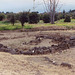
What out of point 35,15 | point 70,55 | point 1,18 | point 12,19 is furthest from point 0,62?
point 1,18

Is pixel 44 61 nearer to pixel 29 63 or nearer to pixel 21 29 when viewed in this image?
pixel 29 63

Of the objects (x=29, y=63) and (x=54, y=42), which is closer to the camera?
(x=29, y=63)

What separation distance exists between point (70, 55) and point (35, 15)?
17.7 meters

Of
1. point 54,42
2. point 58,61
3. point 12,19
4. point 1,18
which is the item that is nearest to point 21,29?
point 12,19

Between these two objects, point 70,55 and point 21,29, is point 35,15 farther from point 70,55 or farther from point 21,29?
point 70,55

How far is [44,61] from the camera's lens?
693 centimetres

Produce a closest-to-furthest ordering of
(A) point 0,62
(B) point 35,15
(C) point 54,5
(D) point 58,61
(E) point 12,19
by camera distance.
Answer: (A) point 0,62
(D) point 58,61
(E) point 12,19
(B) point 35,15
(C) point 54,5

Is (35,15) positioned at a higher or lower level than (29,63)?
higher

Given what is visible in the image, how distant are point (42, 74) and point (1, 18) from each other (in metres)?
27.6

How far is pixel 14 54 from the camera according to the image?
8.20 m

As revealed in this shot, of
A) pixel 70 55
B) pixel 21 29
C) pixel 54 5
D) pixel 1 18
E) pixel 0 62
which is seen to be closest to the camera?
pixel 0 62

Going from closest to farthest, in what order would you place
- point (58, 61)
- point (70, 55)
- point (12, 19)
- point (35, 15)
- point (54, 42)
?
point (58, 61) < point (70, 55) < point (54, 42) < point (12, 19) < point (35, 15)

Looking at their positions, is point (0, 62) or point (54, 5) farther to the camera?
point (54, 5)

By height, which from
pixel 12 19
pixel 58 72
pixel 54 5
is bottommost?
pixel 58 72
